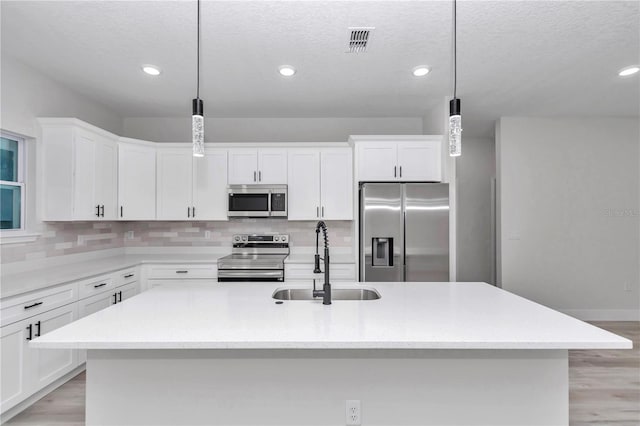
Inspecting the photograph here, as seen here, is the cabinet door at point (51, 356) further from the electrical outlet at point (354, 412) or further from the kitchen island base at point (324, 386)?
the electrical outlet at point (354, 412)

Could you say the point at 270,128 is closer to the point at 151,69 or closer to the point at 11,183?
the point at 151,69

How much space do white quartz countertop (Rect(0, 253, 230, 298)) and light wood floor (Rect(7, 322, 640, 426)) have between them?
88cm

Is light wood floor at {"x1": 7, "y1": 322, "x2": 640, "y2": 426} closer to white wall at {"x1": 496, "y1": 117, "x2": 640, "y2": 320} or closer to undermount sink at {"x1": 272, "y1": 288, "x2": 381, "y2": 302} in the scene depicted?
white wall at {"x1": 496, "y1": 117, "x2": 640, "y2": 320}

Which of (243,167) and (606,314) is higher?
(243,167)

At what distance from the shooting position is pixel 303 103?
3.76 metres

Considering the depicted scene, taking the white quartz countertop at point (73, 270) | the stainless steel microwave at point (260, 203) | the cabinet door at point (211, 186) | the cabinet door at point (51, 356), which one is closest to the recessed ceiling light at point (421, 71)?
the stainless steel microwave at point (260, 203)

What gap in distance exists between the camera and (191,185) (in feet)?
12.8

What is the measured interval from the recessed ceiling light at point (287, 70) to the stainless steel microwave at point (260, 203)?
135 cm

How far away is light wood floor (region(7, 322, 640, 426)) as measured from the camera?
7.19ft

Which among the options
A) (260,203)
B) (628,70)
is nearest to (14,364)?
(260,203)

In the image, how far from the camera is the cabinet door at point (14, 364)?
Answer: 80.2 inches

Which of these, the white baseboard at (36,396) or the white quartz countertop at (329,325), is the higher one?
the white quartz countertop at (329,325)

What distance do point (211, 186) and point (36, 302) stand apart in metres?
2.04

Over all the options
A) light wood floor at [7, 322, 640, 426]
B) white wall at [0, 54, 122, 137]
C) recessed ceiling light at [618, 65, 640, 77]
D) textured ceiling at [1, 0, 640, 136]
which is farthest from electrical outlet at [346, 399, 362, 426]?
recessed ceiling light at [618, 65, 640, 77]
